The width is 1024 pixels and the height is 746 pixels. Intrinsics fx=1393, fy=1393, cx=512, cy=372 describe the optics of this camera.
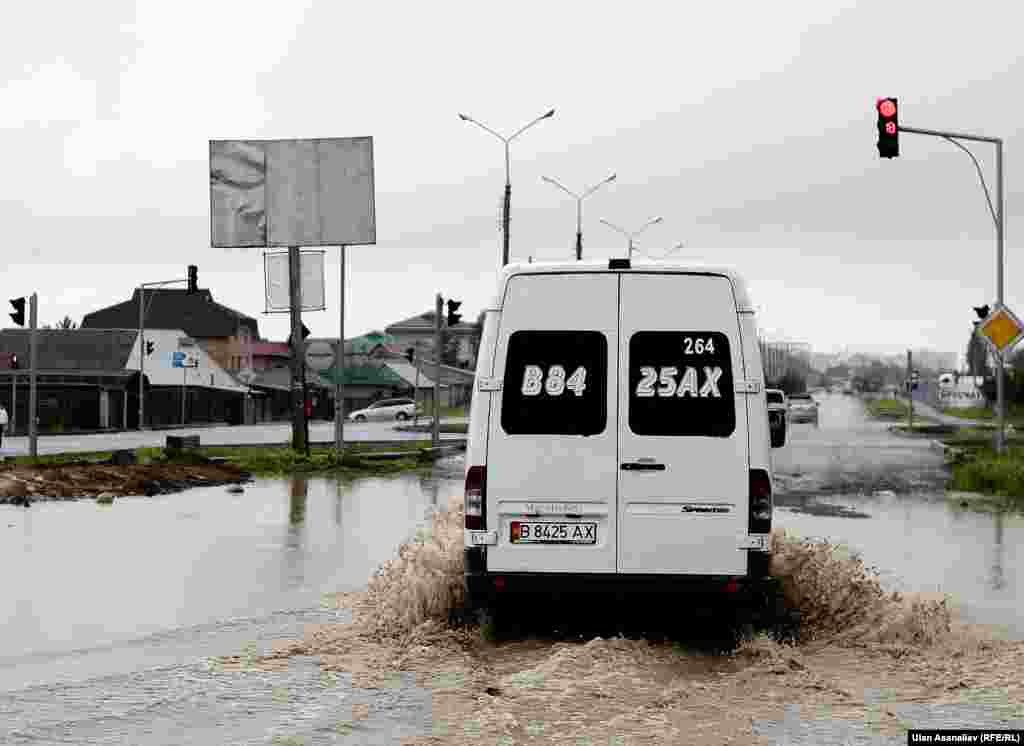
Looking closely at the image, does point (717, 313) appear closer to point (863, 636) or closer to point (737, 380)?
point (737, 380)

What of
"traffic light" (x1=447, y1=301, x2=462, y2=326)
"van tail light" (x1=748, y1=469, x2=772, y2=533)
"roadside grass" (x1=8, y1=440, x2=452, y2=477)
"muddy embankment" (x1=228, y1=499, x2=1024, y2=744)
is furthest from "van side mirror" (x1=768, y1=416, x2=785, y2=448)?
"traffic light" (x1=447, y1=301, x2=462, y2=326)

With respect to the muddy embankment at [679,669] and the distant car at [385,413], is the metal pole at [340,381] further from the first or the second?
the distant car at [385,413]

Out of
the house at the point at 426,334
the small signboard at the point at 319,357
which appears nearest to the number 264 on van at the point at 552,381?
the small signboard at the point at 319,357

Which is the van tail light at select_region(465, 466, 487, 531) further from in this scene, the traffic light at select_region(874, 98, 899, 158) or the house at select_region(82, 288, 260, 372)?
the house at select_region(82, 288, 260, 372)

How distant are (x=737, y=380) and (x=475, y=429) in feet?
5.21

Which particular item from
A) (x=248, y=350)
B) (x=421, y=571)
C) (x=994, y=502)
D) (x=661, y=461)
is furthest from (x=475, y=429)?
(x=248, y=350)

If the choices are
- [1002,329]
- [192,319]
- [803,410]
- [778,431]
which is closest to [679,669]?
[778,431]

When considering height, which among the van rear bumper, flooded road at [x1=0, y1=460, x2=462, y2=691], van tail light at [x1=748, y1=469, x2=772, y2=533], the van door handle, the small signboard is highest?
the small signboard

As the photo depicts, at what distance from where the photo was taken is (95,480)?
2242 cm

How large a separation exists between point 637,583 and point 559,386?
1.27 m

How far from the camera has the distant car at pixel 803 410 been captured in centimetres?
6719

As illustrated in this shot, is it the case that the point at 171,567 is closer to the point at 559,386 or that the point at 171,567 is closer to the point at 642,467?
the point at 559,386

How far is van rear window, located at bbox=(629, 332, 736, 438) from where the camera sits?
27.2 ft

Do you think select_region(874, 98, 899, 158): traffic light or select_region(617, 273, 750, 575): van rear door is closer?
select_region(617, 273, 750, 575): van rear door
